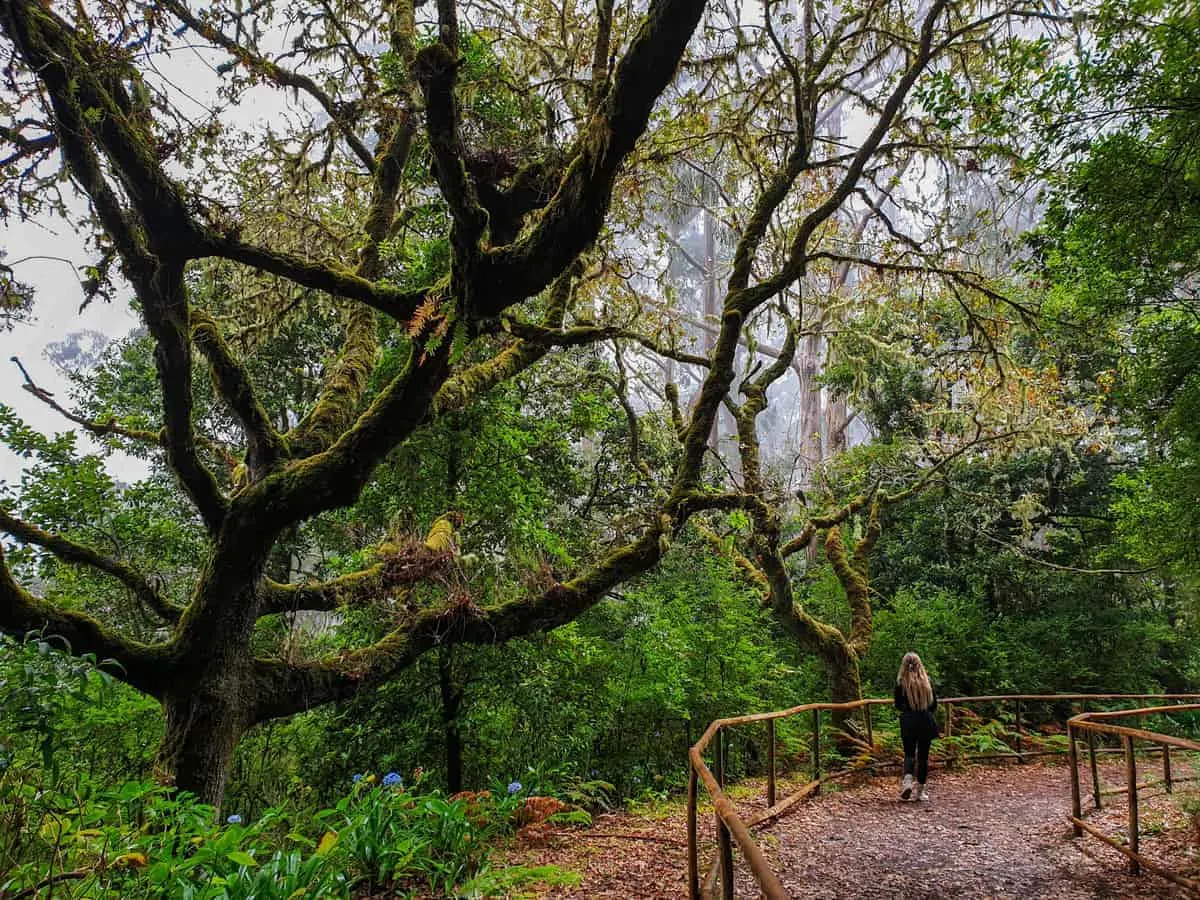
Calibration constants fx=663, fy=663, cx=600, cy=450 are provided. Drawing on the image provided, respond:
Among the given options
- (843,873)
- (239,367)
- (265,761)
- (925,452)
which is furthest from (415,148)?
(925,452)

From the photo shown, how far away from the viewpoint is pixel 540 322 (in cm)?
749

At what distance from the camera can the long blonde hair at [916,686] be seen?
7289mm

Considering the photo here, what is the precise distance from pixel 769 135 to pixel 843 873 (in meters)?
7.44

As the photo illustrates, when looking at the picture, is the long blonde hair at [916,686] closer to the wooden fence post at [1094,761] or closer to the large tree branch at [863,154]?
the wooden fence post at [1094,761]

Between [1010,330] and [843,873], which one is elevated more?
[1010,330]

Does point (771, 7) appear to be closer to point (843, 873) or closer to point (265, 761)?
point (843, 873)

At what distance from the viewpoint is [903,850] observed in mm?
5852

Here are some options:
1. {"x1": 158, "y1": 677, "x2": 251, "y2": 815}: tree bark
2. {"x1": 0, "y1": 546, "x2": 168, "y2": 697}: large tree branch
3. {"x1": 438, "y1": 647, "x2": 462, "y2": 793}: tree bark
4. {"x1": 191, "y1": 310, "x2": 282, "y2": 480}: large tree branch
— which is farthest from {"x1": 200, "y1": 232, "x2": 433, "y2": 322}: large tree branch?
{"x1": 438, "y1": 647, "x2": 462, "y2": 793}: tree bark

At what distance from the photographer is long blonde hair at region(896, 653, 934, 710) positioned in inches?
287

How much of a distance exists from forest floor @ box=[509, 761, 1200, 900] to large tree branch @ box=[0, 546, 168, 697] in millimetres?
3219

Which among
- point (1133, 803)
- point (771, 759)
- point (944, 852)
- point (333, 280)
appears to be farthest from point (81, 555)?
point (1133, 803)

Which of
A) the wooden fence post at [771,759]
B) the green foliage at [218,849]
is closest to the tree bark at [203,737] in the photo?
the green foliage at [218,849]

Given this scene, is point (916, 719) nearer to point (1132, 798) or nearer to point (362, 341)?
point (1132, 798)

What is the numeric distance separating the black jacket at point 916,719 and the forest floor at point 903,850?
834 mm
